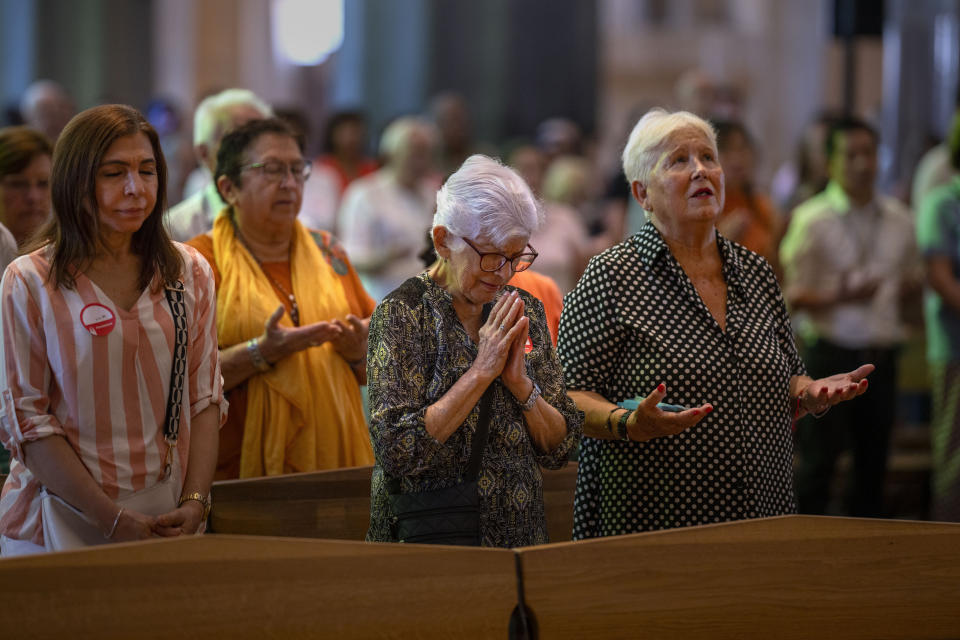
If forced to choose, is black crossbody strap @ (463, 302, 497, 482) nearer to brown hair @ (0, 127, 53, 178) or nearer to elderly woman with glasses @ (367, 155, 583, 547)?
elderly woman with glasses @ (367, 155, 583, 547)

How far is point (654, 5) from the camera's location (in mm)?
17734

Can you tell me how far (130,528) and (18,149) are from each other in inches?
59.2

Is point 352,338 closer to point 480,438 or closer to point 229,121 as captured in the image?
point 480,438

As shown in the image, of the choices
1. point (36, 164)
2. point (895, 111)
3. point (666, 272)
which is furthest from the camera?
point (895, 111)

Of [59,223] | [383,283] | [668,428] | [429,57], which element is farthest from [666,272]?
[429,57]

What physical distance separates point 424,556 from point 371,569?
11 cm

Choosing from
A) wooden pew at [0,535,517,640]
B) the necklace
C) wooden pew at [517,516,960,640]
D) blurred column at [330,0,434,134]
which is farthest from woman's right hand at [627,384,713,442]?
blurred column at [330,0,434,134]

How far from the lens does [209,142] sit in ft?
14.0

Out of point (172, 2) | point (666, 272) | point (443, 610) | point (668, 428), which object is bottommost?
point (443, 610)

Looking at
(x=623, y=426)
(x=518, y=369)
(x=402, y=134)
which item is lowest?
(x=623, y=426)

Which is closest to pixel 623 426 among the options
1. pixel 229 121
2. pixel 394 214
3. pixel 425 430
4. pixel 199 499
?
pixel 425 430

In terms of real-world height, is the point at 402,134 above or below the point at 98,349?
above

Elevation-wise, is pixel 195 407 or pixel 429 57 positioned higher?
pixel 429 57

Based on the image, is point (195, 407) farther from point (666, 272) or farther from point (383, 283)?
point (383, 283)
